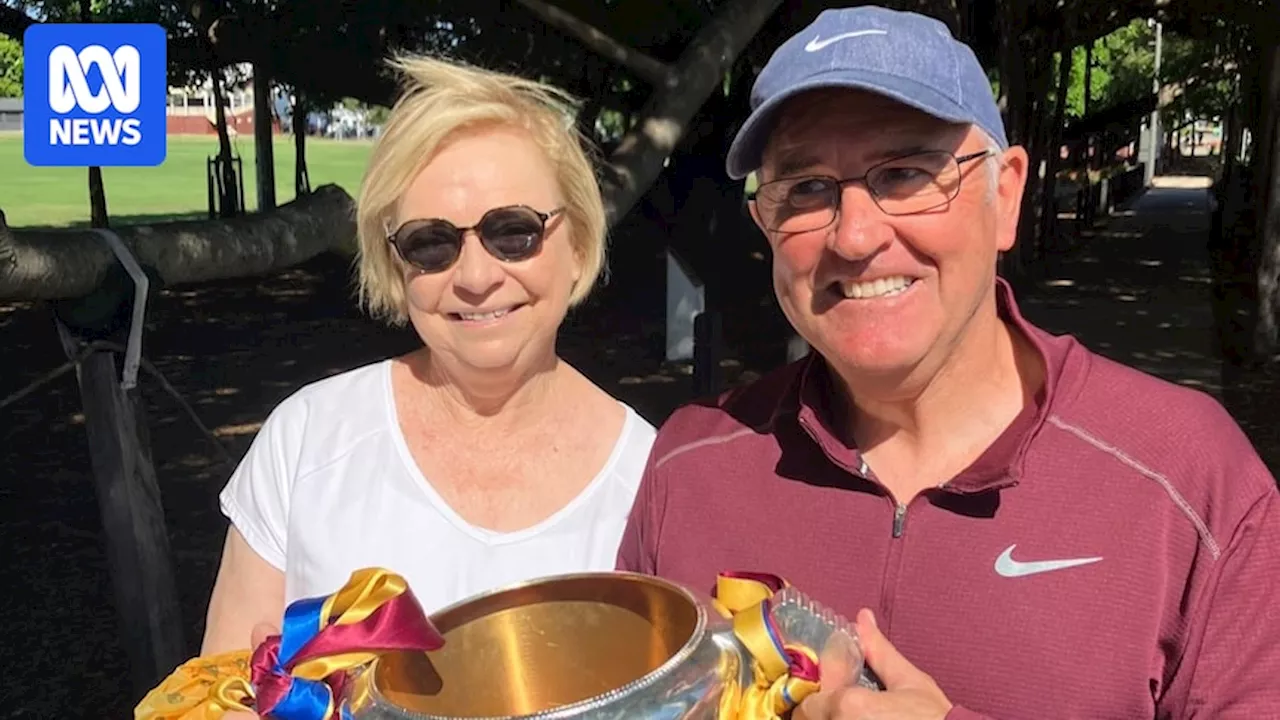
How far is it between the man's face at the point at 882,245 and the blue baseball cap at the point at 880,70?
38 millimetres

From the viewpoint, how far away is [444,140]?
7.27 feet

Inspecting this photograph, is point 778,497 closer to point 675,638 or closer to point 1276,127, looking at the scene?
point 675,638

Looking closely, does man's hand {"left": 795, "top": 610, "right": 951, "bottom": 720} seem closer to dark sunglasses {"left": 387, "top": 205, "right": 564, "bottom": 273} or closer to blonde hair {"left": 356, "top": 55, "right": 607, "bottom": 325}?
dark sunglasses {"left": 387, "top": 205, "right": 564, "bottom": 273}

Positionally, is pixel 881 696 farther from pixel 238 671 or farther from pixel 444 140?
pixel 444 140

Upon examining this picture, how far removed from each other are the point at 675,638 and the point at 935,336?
1.87 feet

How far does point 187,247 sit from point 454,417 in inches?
55.1

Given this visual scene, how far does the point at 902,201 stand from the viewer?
179 centimetres

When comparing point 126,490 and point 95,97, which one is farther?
point 126,490

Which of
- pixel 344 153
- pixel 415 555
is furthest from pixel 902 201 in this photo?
pixel 344 153

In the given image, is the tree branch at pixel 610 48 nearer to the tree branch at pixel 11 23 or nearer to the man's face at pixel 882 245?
the tree branch at pixel 11 23

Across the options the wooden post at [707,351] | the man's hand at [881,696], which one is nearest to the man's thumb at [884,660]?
the man's hand at [881,696]

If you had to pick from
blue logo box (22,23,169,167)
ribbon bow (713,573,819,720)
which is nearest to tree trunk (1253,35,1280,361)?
blue logo box (22,23,169,167)

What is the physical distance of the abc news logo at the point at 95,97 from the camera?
3332 mm

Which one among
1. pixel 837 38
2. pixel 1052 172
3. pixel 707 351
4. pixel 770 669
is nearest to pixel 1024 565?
pixel 770 669
